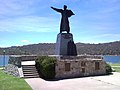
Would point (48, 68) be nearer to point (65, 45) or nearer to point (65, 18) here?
point (65, 45)

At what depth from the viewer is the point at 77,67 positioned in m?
23.3

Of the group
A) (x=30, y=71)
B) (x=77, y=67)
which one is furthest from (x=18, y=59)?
(x=77, y=67)

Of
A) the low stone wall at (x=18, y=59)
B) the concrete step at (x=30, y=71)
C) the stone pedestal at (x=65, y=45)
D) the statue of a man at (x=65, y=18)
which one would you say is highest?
the statue of a man at (x=65, y=18)

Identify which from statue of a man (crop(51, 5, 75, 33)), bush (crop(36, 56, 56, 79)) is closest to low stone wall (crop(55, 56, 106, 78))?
bush (crop(36, 56, 56, 79))

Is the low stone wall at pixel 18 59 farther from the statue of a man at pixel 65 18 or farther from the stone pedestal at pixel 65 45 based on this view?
the statue of a man at pixel 65 18

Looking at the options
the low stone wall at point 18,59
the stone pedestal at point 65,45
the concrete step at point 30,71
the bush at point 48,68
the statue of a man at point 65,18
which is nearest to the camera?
the bush at point 48,68

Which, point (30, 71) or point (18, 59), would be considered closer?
point (30, 71)

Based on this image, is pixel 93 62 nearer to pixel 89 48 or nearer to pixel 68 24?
pixel 68 24

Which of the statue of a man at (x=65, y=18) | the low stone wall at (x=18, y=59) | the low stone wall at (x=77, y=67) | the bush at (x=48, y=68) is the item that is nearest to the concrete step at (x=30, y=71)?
the bush at (x=48, y=68)

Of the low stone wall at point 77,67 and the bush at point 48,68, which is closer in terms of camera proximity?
the bush at point 48,68

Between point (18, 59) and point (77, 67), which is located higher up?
point (18, 59)

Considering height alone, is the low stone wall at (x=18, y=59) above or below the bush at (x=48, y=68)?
above

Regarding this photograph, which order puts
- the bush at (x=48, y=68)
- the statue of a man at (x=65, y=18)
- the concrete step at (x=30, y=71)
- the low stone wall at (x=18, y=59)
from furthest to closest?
the statue of a man at (x=65, y=18)
the low stone wall at (x=18, y=59)
the concrete step at (x=30, y=71)
the bush at (x=48, y=68)

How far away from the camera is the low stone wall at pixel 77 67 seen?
22.3m
